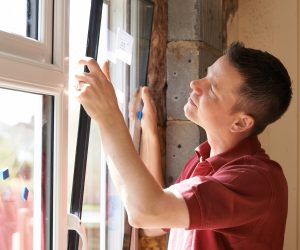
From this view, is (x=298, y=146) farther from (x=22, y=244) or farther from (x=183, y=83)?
(x=22, y=244)

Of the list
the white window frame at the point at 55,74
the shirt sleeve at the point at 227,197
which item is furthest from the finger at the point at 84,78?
the shirt sleeve at the point at 227,197

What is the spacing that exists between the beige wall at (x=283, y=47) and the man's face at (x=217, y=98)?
3.49 ft

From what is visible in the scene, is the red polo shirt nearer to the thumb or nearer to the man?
the man

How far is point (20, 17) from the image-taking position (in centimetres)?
146

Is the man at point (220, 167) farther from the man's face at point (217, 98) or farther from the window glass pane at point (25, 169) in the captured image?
the window glass pane at point (25, 169)

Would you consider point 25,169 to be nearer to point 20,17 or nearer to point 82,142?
point 82,142

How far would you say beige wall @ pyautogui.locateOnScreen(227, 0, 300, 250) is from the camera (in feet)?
8.50

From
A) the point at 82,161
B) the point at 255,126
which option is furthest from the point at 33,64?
the point at 255,126

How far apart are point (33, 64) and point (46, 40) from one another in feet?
0.43

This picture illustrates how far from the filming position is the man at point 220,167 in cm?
127

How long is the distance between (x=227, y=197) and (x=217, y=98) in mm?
377

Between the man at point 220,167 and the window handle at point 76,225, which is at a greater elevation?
the man at point 220,167

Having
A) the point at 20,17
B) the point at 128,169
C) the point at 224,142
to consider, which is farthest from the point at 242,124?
the point at 20,17

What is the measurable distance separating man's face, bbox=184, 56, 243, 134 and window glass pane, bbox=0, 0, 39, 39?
527 mm
